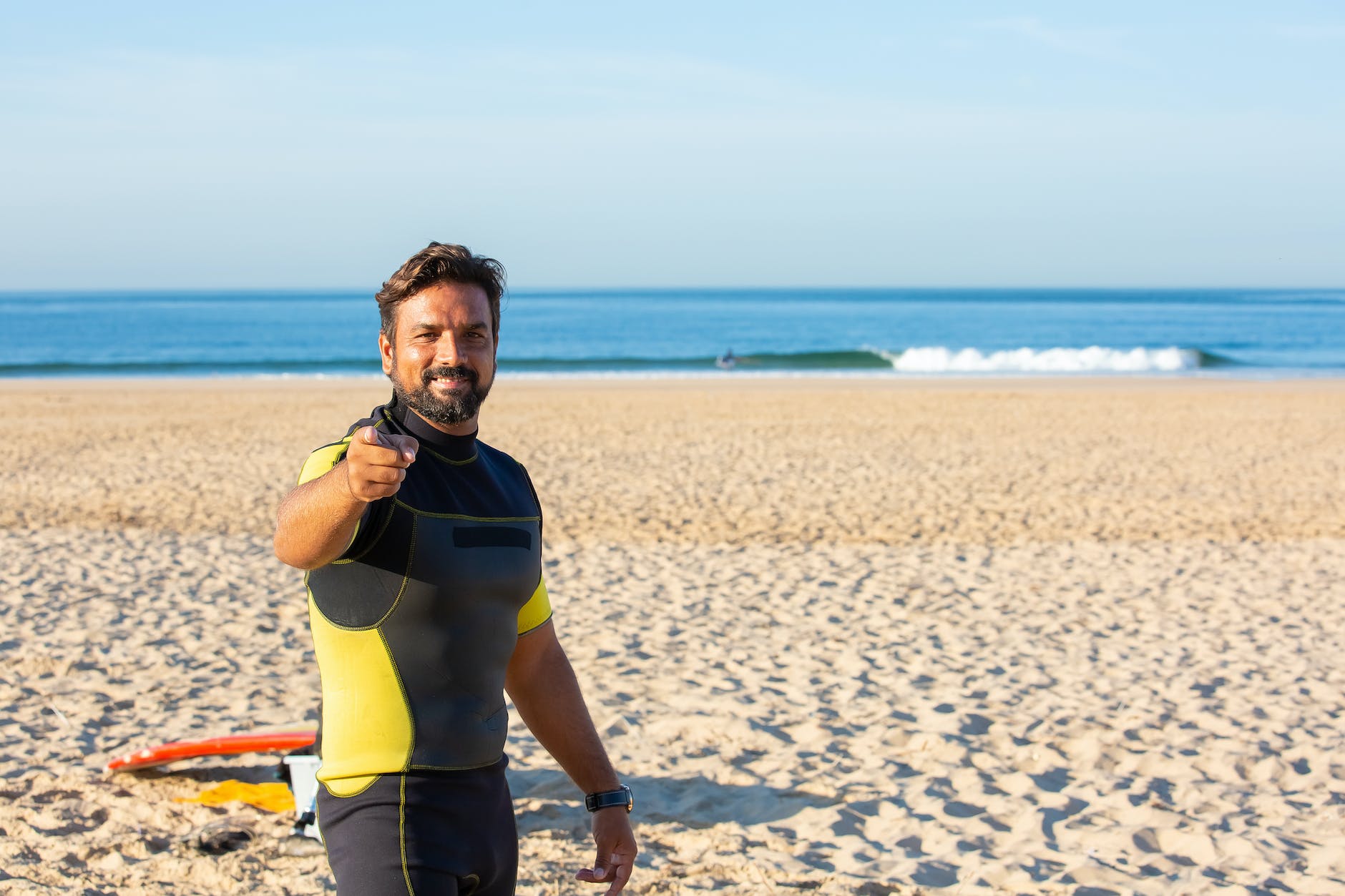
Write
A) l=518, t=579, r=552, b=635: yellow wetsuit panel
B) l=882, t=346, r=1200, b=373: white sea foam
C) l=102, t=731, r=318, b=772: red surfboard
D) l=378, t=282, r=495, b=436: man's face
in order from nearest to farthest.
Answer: l=378, t=282, r=495, b=436: man's face < l=518, t=579, r=552, b=635: yellow wetsuit panel < l=102, t=731, r=318, b=772: red surfboard < l=882, t=346, r=1200, b=373: white sea foam

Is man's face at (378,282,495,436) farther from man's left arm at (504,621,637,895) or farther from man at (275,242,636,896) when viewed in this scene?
man's left arm at (504,621,637,895)

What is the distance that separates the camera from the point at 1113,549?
959 centimetres

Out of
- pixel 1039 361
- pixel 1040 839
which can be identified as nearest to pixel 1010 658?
pixel 1040 839

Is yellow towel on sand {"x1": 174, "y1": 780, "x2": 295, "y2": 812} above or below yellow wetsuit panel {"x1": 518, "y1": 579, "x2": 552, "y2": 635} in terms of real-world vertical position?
below

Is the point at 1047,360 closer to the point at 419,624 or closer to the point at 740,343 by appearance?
the point at 740,343

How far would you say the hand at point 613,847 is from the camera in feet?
7.85

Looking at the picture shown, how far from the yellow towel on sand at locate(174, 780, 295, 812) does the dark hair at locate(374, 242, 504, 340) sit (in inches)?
115

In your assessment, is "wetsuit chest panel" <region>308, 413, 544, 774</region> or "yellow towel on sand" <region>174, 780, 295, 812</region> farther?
"yellow towel on sand" <region>174, 780, 295, 812</region>

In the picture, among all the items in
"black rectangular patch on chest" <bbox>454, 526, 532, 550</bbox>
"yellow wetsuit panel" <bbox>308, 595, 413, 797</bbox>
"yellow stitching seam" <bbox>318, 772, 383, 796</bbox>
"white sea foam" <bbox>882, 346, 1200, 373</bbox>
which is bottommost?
"white sea foam" <bbox>882, 346, 1200, 373</bbox>

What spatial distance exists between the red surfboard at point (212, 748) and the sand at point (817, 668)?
0.26ft

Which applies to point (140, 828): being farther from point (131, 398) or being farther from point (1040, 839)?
point (131, 398)

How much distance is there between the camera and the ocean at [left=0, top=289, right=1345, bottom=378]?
128 feet

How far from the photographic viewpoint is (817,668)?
6434 mm

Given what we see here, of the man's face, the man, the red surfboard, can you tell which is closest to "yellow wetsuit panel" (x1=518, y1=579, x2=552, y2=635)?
the man
